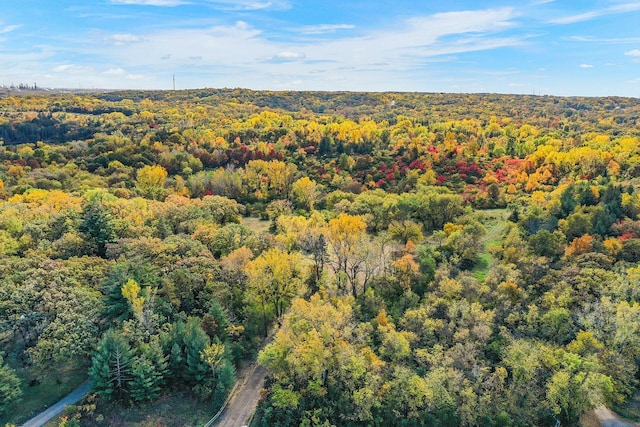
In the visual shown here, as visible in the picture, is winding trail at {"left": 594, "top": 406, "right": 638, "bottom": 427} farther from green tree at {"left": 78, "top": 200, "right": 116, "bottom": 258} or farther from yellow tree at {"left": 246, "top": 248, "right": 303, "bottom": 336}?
green tree at {"left": 78, "top": 200, "right": 116, "bottom": 258}

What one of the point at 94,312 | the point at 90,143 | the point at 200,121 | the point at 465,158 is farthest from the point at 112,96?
the point at 94,312

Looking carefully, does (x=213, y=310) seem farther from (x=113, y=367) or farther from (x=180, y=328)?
(x=113, y=367)


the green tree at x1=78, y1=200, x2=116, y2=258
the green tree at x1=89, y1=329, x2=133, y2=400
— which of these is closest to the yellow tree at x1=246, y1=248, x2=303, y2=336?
the green tree at x1=89, y1=329, x2=133, y2=400

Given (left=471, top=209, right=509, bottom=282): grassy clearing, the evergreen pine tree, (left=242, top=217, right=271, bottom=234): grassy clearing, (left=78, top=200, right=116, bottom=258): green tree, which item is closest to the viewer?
the evergreen pine tree

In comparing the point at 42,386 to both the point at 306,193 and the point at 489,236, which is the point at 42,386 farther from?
the point at 489,236

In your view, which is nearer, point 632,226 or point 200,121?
point 632,226
